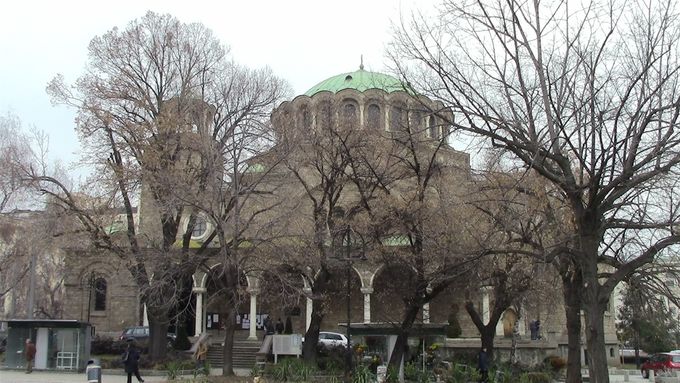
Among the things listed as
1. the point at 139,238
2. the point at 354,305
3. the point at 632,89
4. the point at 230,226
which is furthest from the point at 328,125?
the point at 354,305

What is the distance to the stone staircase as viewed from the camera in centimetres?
3203

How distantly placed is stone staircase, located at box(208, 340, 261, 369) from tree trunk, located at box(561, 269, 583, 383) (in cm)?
1511

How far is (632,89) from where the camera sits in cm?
1385

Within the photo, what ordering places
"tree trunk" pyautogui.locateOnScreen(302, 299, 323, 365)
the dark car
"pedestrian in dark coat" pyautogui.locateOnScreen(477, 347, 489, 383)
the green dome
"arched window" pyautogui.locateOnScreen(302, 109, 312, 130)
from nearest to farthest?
"pedestrian in dark coat" pyautogui.locateOnScreen(477, 347, 489, 383) → "arched window" pyautogui.locateOnScreen(302, 109, 312, 130) → "tree trunk" pyautogui.locateOnScreen(302, 299, 323, 365) → the dark car → the green dome

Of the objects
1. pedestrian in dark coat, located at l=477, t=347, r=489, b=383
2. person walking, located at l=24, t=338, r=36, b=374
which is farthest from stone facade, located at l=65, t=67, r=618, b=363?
pedestrian in dark coat, located at l=477, t=347, r=489, b=383

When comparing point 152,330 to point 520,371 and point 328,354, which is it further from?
point 520,371

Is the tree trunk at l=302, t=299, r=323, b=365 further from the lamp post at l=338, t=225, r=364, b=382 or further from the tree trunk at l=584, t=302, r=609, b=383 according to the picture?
the tree trunk at l=584, t=302, r=609, b=383

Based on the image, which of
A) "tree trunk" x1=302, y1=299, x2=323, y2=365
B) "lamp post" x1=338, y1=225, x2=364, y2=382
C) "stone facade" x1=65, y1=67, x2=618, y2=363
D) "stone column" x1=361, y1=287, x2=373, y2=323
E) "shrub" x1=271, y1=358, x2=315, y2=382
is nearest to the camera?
"lamp post" x1=338, y1=225, x2=364, y2=382

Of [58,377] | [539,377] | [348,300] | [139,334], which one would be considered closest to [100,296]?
[139,334]

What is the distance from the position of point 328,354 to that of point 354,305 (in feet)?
39.2

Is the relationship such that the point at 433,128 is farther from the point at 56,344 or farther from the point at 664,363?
the point at 664,363

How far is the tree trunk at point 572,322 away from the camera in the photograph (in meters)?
19.2

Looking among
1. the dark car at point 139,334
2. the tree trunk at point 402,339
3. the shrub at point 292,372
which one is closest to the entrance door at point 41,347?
the shrub at point 292,372

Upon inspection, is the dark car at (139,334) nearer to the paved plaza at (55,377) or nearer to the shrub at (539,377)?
the paved plaza at (55,377)
